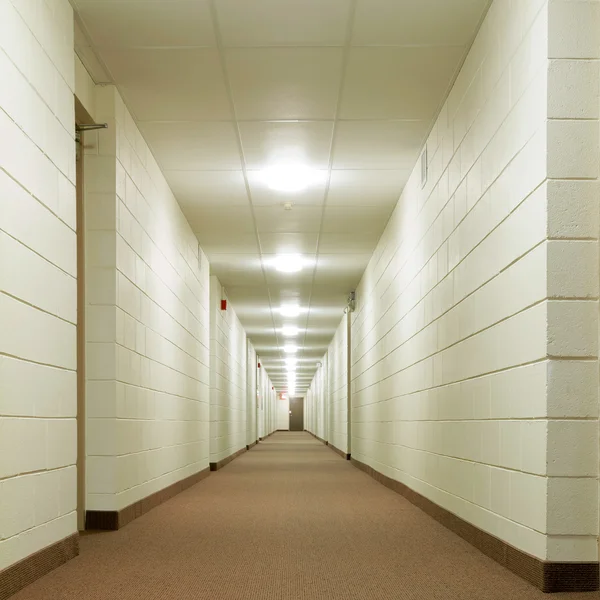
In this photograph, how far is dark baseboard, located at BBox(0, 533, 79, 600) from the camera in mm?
2945

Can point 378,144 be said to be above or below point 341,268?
above

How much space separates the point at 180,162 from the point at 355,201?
75.5 inches

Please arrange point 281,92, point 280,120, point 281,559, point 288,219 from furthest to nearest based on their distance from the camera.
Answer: point 288,219 < point 280,120 < point 281,92 < point 281,559

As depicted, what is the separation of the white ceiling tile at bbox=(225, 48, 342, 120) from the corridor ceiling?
1 centimetres

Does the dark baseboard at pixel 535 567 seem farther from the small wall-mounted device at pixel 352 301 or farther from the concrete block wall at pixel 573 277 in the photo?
the small wall-mounted device at pixel 352 301

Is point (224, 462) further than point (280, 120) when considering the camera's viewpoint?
Yes

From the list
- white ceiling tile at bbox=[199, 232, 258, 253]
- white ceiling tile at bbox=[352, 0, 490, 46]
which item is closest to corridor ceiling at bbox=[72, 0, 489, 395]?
white ceiling tile at bbox=[352, 0, 490, 46]

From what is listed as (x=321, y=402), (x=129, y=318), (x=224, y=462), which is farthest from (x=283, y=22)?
(x=321, y=402)

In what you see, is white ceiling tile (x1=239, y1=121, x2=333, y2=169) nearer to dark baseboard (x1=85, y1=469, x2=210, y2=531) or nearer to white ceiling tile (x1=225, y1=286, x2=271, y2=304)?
dark baseboard (x1=85, y1=469, x2=210, y2=531)

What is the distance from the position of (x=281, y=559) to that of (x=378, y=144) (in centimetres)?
341

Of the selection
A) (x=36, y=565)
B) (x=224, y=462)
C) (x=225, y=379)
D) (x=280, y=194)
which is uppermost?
(x=280, y=194)

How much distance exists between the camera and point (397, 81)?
488cm

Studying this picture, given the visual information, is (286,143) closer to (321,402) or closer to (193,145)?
(193,145)

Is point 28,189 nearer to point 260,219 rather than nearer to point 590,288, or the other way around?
point 590,288
